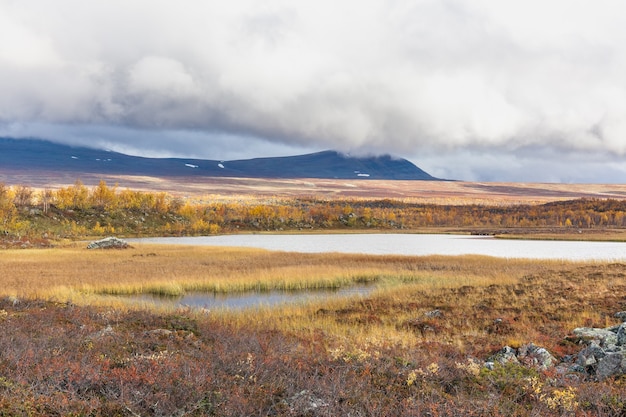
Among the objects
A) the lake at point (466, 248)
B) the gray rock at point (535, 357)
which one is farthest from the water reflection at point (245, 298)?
the lake at point (466, 248)

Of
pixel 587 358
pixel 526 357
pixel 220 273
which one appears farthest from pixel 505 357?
pixel 220 273

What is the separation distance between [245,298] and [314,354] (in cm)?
1929

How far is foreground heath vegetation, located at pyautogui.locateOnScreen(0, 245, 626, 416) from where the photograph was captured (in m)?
8.30

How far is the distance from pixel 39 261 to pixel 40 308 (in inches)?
1240

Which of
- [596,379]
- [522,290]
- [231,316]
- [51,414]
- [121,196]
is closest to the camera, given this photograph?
[51,414]

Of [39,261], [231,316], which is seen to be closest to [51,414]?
[231,316]

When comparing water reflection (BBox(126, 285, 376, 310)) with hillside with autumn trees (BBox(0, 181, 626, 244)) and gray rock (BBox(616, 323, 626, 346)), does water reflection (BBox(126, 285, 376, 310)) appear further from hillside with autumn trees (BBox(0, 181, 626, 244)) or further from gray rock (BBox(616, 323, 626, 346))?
hillside with autumn trees (BBox(0, 181, 626, 244))

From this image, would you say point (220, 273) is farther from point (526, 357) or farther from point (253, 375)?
point (253, 375)

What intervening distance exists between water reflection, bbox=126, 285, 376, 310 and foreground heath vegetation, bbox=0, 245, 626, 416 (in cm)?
264

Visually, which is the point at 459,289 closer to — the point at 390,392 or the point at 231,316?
the point at 231,316

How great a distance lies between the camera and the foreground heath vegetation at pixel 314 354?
830 centimetres

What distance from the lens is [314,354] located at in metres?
12.8

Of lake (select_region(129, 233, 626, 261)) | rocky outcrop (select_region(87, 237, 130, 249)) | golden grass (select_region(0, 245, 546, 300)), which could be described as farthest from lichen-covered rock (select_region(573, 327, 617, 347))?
rocky outcrop (select_region(87, 237, 130, 249))

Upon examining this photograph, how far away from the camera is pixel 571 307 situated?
75.1 feet
